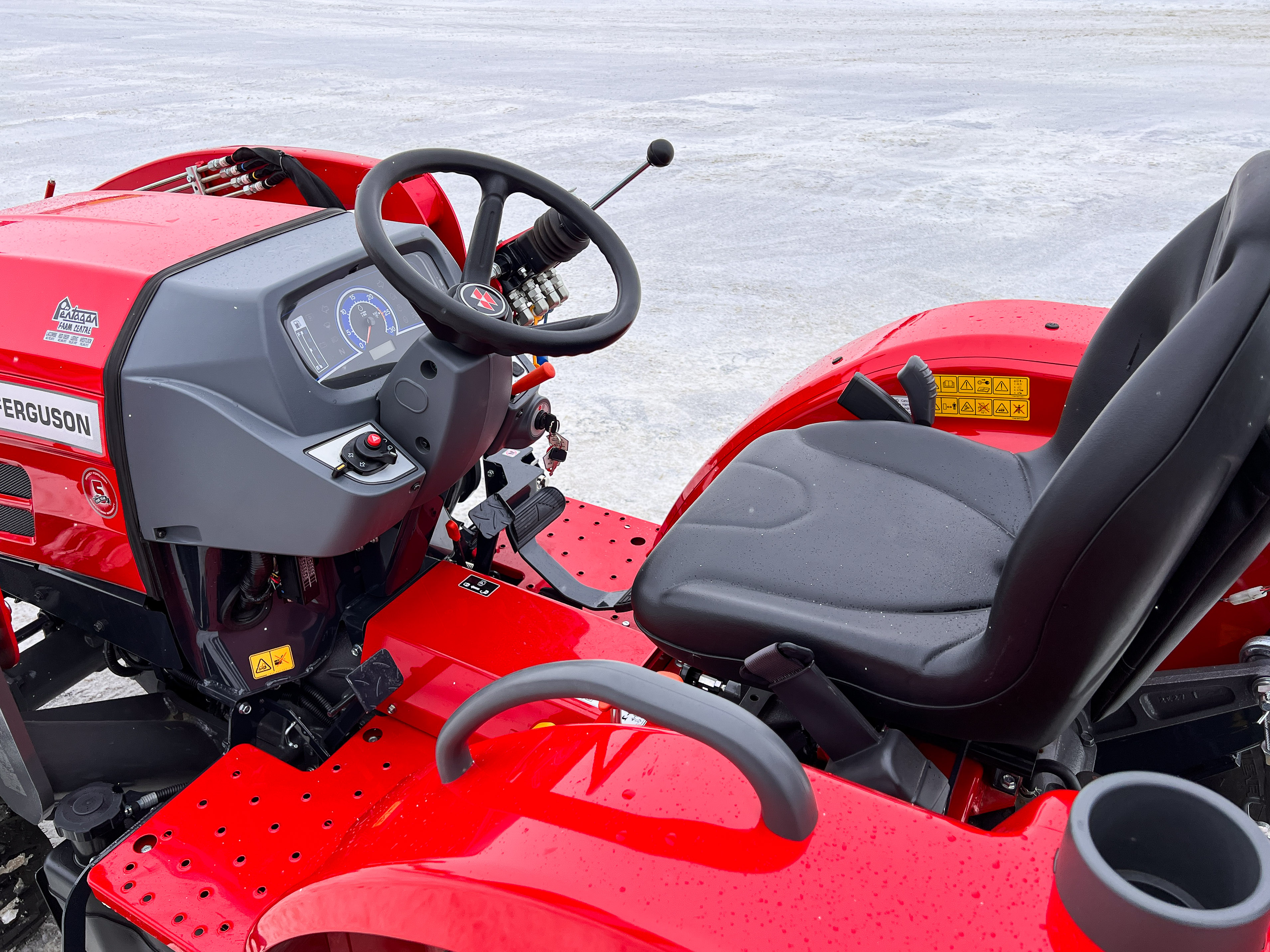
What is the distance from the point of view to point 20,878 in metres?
1.53

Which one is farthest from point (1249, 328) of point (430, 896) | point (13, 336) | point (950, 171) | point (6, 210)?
point (950, 171)

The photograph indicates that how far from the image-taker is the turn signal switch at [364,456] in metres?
1.31

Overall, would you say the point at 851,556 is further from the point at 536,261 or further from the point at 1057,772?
the point at 536,261

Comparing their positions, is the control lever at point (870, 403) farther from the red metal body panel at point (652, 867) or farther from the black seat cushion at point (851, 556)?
the red metal body panel at point (652, 867)

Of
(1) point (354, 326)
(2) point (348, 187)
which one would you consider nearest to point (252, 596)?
(1) point (354, 326)

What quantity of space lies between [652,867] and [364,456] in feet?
2.36

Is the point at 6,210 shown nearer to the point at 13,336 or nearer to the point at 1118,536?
the point at 13,336

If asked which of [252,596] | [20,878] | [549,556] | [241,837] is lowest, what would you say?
[20,878]

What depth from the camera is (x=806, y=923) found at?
761 mm

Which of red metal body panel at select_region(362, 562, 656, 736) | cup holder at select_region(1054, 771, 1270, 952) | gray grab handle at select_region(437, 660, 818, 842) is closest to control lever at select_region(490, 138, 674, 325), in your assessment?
red metal body panel at select_region(362, 562, 656, 736)

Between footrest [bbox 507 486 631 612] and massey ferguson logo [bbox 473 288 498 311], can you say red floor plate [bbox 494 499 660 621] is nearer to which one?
footrest [bbox 507 486 631 612]

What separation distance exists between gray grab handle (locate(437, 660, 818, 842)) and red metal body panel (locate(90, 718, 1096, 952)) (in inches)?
1.5

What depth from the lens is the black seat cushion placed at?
1.15 m

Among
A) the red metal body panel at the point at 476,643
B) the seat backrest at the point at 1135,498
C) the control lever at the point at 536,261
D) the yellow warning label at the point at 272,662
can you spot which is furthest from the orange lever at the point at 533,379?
the seat backrest at the point at 1135,498
